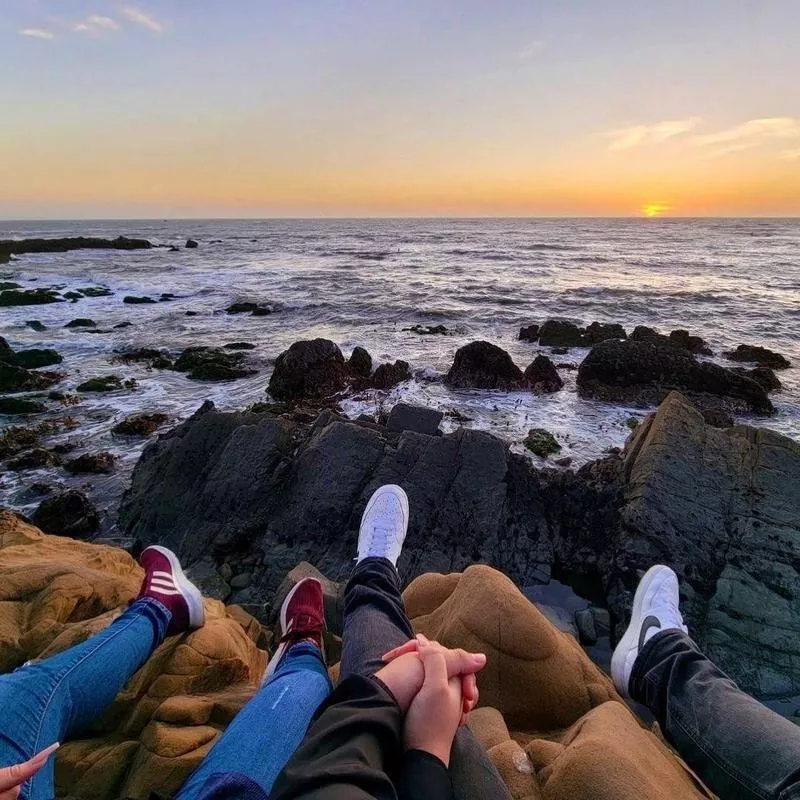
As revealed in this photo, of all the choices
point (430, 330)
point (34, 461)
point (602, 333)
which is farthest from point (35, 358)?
point (602, 333)

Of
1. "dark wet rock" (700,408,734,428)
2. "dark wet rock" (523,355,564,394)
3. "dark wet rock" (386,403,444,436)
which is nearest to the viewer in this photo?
"dark wet rock" (386,403,444,436)

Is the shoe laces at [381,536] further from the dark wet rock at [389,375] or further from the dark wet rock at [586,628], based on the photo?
the dark wet rock at [389,375]

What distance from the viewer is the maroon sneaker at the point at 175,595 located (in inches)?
Answer: 139

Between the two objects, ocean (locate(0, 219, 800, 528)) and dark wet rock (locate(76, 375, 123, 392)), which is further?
dark wet rock (locate(76, 375, 123, 392))

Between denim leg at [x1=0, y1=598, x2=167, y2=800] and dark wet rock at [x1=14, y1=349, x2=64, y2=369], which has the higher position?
denim leg at [x1=0, y1=598, x2=167, y2=800]

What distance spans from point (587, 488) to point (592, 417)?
16.3 ft

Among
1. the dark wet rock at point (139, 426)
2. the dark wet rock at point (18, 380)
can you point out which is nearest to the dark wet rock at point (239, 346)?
the dark wet rock at point (18, 380)

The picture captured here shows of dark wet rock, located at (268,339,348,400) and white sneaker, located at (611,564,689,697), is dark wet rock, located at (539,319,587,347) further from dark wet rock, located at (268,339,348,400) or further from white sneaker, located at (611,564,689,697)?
white sneaker, located at (611,564,689,697)

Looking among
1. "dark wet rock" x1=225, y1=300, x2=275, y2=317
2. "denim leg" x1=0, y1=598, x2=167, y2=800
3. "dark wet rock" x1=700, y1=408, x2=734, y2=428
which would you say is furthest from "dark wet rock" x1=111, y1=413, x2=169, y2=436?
"dark wet rock" x1=225, y1=300, x2=275, y2=317

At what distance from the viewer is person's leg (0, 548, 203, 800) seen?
2.20 m

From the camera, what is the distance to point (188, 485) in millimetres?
7488

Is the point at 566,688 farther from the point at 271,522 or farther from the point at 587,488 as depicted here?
the point at 271,522

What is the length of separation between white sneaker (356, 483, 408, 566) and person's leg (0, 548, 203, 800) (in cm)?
153

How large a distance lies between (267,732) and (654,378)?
42.0 feet
